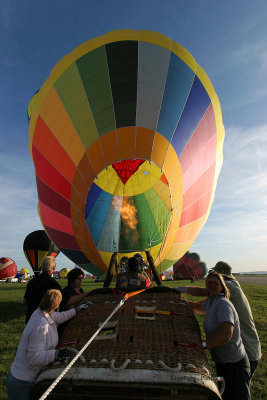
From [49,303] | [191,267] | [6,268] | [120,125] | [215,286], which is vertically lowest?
[49,303]

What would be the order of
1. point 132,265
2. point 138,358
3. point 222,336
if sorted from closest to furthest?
point 138,358 → point 222,336 → point 132,265

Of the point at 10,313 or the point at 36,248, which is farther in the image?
the point at 36,248

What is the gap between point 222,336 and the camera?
6.20 feet

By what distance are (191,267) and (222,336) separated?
3302 cm

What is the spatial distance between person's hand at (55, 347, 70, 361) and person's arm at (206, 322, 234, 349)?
0.94 meters

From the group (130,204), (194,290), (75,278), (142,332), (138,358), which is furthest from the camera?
(130,204)

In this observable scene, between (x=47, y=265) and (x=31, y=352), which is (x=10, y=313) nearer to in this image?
(x=47, y=265)

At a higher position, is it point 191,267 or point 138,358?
point 191,267

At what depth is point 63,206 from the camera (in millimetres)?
6164

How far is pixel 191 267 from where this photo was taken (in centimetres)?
3344

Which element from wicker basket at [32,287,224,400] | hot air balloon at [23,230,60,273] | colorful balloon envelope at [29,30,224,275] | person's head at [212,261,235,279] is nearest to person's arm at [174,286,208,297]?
person's head at [212,261,235,279]

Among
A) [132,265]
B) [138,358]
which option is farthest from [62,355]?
[132,265]

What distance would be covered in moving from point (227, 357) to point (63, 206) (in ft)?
15.8

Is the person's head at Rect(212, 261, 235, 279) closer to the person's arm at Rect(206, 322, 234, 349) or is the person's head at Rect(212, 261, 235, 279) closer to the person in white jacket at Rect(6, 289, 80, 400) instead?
the person's arm at Rect(206, 322, 234, 349)
